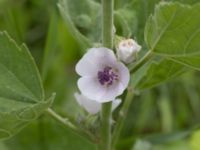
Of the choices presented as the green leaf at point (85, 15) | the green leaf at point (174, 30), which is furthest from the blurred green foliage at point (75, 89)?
the green leaf at point (174, 30)

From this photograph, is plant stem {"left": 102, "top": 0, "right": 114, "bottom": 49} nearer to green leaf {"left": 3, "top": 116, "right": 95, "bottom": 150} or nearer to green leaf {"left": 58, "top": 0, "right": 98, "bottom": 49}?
green leaf {"left": 58, "top": 0, "right": 98, "bottom": 49}

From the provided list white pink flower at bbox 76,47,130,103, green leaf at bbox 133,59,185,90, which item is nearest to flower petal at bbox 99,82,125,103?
white pink flower at bbox 76,47,130,103

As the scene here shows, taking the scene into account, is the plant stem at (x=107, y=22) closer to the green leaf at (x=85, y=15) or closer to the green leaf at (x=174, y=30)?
the green leaf at (x=174, y=30)

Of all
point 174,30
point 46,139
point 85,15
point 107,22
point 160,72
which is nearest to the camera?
point 174,30

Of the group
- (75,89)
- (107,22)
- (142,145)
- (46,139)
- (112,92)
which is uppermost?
(107,22)

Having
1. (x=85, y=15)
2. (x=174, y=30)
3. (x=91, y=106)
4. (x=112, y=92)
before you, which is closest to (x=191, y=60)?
(x=174, y=30)

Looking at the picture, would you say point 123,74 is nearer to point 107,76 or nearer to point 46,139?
point 107,76
